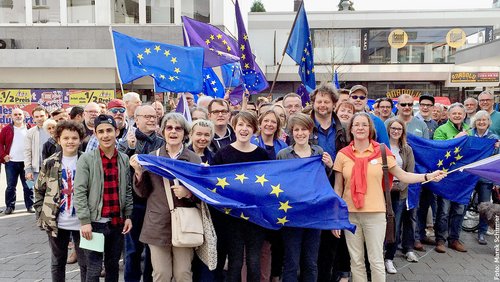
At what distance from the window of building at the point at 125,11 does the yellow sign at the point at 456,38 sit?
2261 centimetres

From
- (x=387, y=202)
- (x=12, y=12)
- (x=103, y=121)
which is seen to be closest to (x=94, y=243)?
(x=103, y=121)

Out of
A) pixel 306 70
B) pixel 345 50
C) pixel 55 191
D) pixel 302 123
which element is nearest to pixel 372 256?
pixel 302 123

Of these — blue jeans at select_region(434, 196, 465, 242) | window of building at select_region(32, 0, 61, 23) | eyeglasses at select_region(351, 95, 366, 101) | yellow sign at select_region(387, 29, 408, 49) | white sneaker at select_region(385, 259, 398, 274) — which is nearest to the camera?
white sneaker at select_region(385, 259, 398, 274)

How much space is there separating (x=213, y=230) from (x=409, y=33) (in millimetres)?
30640

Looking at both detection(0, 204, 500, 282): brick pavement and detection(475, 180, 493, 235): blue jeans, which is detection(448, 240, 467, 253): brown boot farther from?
detection(475, 180, 493, 235): blue jeans

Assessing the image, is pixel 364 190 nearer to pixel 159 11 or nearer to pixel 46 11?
pixel 159 11

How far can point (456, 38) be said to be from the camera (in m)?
30.6

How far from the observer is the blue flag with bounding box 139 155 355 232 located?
4184 mm

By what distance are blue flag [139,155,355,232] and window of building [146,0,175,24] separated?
50.1ft

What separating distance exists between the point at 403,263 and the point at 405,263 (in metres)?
0.03

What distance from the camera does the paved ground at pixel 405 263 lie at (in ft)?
18.0

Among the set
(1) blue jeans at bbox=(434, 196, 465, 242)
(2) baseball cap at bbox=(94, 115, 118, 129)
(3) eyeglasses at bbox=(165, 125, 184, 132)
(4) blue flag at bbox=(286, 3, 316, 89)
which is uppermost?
(4) blue flag at bbox=(286, 3, 316, 89)

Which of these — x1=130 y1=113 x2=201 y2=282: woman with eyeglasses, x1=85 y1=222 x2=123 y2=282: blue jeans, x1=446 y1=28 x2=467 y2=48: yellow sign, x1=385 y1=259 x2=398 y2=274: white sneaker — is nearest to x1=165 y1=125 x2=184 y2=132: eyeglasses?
x1=130 y1=113 x2=201 y2=282: woman with eyeglasses

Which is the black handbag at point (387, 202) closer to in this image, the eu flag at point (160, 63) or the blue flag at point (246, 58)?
the eu flag at point (160, 63)
